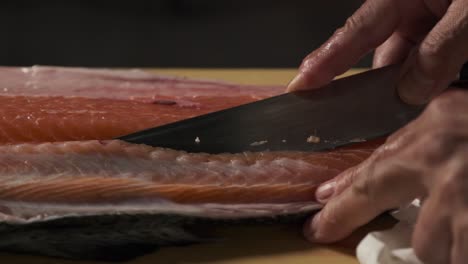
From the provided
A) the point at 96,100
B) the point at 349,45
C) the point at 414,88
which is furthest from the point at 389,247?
the point at 96,100

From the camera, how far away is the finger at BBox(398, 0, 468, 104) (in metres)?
1.96

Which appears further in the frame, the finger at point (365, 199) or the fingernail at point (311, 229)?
the fingernail at point (311, 229)

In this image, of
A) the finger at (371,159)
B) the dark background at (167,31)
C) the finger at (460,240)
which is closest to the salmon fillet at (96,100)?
the finger at (371,159)

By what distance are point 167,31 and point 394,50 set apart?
2867 mm

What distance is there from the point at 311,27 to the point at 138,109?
3.09 m

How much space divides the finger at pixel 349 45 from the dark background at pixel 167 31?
257 cm

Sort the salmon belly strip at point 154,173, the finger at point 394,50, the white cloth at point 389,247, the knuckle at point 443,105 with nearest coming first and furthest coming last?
the knuckle at point 443,105, the white cloth at point 389,247, the salmon belly strip at point 154,173, the finger at point 394,50

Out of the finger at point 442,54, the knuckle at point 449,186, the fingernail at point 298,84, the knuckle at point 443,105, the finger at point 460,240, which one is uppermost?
the finger at point 442,54

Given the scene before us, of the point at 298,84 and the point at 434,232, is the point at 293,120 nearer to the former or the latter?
the point at 298,84

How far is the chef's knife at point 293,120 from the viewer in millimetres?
2148

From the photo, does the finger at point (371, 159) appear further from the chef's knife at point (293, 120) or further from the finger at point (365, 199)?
the chef's knife at point (293, 120)

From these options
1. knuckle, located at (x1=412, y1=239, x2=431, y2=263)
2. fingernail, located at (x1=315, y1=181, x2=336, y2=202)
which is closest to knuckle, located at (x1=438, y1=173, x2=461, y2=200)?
knuckle, located at (x1=412, y1=239, x2=431, y2=263)

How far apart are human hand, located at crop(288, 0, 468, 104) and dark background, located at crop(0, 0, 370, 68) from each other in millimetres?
2408

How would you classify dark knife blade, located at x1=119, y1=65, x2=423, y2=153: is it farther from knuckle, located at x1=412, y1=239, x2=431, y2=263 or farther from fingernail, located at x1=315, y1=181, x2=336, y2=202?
knuckle, located at x1=412, y1=239, x2=431, y2=263
